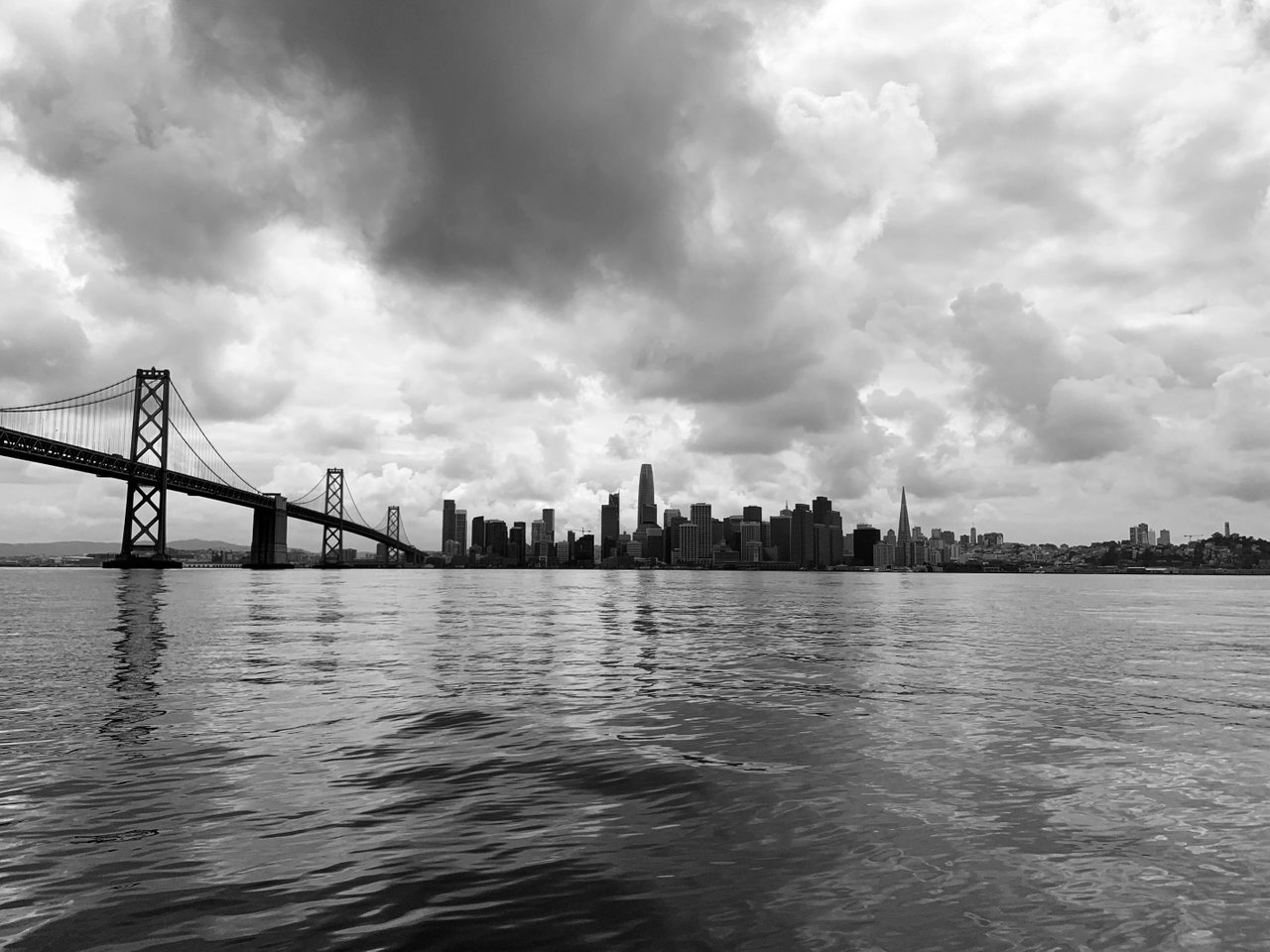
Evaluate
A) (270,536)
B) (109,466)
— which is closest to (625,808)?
(109,466)

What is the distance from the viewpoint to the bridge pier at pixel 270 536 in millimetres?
135250

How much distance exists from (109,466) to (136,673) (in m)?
98.8

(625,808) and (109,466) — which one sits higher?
(109,466)

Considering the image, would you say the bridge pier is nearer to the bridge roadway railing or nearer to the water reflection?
the bridge roadway railing

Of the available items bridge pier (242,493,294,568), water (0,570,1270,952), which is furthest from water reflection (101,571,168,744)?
bridge pier (242,493,294,568)

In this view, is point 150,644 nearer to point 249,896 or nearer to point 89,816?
point 89,816

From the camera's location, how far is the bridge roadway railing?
86.8 m

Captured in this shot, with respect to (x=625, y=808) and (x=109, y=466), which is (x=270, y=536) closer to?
(x=109, y=466)

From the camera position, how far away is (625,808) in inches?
346

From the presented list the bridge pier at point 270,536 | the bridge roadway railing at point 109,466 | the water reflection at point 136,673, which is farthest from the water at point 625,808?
the bridge pier at point 270,536

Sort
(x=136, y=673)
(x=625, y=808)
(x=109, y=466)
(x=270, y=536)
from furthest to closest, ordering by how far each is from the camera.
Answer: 1. (x=270, y=536)
2. (x=109, y=466)
3. (x=136, y=673)
4. (x=625, y=808)

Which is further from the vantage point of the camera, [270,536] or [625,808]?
[270,536]

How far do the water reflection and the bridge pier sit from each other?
335 feet

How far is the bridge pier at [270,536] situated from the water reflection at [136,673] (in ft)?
335
